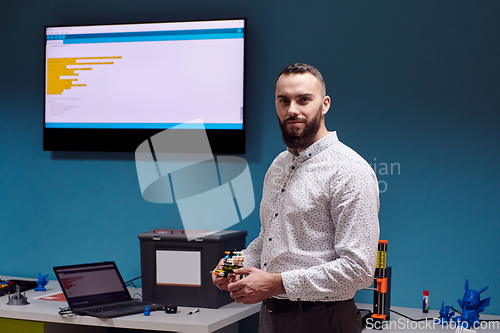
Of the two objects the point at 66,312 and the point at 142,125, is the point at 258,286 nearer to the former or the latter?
the point at 66,312

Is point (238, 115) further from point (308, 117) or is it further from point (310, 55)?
point (308, 117)

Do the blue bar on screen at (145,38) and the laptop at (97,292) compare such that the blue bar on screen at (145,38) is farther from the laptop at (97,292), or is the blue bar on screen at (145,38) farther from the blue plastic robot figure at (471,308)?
the blue plastic robot figure at (471,308)

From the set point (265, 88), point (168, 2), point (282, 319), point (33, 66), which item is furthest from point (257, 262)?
point (33, 66)

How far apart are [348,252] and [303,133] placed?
0.40 m

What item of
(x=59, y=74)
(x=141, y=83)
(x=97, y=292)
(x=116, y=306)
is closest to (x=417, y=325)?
(x=116, y=306)

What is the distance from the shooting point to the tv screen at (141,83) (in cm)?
269

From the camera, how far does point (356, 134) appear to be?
258cm

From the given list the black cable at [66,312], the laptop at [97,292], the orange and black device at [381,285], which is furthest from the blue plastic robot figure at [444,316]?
the black cable at [66,312]

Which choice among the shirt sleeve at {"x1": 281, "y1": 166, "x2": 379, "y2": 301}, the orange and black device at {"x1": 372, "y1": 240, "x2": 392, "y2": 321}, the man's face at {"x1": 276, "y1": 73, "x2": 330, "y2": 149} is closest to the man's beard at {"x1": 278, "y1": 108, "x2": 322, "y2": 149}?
the man's face at {"x1": 276, "y1": 73, "x2": 330, "y2": 149}

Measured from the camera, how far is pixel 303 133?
1.52 m

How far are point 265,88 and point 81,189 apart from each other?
1269 mm

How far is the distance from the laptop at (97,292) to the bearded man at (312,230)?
83cm

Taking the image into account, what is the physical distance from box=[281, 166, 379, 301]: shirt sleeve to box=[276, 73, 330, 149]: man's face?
0.21 metres

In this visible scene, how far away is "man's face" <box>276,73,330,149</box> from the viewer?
4.93 ft
